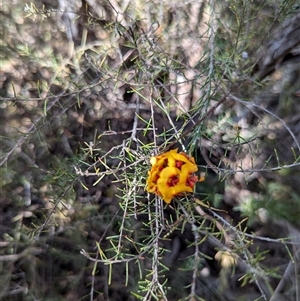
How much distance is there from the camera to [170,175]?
0.72 metres

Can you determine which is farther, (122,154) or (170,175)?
(122,154)

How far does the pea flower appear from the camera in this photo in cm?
72

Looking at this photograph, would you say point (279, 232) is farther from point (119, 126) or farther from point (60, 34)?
point (60, 34)

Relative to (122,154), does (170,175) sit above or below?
above

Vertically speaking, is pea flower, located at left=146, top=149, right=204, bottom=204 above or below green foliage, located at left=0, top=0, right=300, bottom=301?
above

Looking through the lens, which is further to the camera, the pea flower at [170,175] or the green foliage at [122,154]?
the green foliage at [122,154]

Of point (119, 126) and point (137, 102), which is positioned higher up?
point (137, 102)

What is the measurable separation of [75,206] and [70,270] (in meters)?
0.21

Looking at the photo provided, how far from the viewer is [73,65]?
1192 mm

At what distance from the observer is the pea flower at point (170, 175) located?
72cm

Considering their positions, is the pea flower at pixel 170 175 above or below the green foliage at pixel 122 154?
above

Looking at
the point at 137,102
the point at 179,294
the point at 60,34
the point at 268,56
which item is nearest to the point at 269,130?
the point at 268,56

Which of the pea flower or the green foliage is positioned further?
the green foliage

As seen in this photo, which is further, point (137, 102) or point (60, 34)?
point (60, 34)
